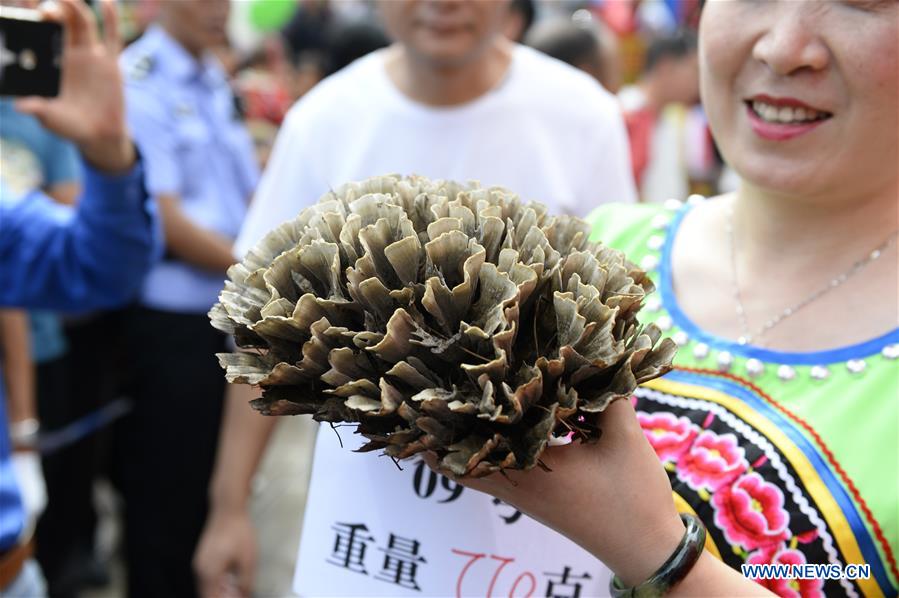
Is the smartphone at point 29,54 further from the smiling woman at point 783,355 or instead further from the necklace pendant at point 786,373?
the necklace pendant at point 786,373

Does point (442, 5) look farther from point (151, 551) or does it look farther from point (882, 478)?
point (151, 551)

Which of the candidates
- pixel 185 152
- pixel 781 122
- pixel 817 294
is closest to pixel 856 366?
pixel 817 294

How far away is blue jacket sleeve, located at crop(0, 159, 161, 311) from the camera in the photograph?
7.31ft

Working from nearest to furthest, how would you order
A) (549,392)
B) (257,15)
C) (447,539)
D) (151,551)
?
1. (549,392)
2. (447,539)
3. (151,551)
4. (257,15)

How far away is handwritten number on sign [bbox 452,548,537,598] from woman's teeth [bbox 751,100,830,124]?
0.73m

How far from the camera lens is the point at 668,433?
1.49 m

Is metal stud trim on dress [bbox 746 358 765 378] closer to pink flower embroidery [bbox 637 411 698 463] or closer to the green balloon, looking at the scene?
pink flower embroidery [bbox 637 411 698 463]

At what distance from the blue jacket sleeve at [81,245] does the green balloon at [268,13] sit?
28.4 ft

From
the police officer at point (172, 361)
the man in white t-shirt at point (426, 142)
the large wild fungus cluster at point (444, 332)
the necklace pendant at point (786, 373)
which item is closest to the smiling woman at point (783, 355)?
the necklace pendant at point (786, 373)

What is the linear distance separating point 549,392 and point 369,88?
1681 millimetres

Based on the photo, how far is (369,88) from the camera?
2.57m

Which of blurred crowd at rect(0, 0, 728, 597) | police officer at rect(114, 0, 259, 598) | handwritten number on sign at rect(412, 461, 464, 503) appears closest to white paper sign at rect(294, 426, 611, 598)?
handwritten number on sign at rect(412, 461, 464, 503)

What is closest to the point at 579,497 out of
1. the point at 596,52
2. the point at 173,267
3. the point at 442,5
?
the point at 442,5

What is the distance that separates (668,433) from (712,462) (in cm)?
8
